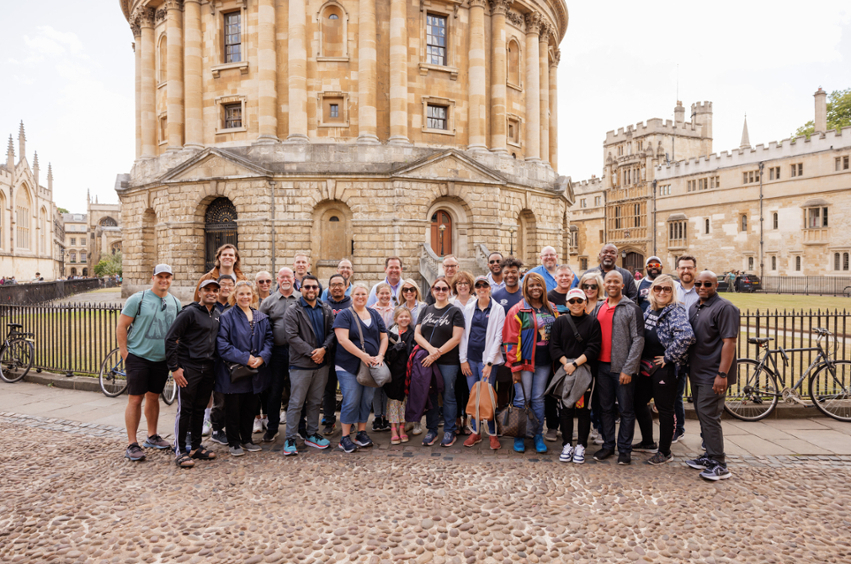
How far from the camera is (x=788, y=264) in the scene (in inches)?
1658

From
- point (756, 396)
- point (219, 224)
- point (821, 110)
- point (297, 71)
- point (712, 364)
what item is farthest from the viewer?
point (821, 110)

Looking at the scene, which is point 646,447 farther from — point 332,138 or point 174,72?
point 174,72

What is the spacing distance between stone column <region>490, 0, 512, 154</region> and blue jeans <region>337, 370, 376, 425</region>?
20153 mm

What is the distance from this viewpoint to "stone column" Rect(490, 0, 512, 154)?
2486 cm

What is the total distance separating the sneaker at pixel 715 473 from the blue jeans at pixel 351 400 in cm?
395

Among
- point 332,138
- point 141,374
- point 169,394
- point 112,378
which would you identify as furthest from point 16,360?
point 332,138

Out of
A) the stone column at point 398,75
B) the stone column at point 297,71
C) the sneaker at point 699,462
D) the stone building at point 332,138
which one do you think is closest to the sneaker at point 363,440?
the sneaker at point 699,462

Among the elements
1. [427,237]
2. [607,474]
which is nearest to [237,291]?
[607,474]

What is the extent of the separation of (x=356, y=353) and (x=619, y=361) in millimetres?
3112

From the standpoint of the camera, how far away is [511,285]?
276 inches

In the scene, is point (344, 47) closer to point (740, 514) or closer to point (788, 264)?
point (740, 514)

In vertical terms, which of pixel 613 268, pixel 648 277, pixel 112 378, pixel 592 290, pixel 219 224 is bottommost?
pixel 112 378

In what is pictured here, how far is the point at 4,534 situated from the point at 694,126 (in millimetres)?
66762

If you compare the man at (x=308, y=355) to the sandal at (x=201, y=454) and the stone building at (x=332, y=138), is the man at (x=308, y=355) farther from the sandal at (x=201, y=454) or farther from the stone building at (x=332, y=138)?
the stone building at (x=332, y=138)
